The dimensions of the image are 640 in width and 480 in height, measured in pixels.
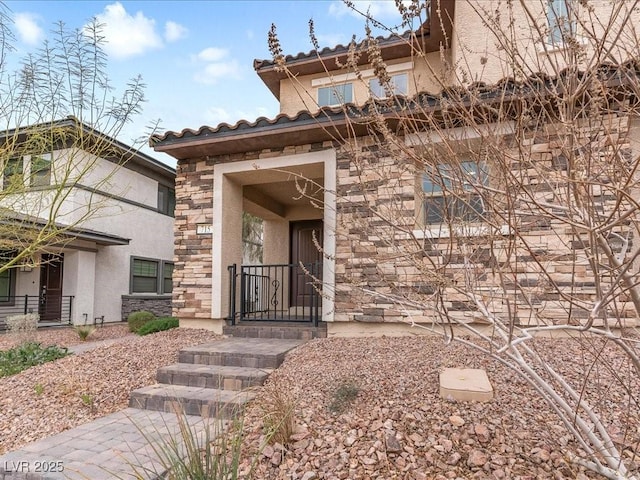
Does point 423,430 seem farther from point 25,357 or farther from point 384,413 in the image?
point 25,357

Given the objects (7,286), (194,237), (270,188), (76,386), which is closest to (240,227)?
(194,237)

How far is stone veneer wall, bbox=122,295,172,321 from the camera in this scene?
525 inches

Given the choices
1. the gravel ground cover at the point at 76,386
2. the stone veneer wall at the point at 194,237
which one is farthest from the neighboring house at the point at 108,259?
the gravel ground cover at the point at 76,386

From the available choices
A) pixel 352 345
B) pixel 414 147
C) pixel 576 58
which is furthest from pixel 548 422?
pixel 352 345

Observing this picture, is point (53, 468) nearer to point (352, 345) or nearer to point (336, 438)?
point (336, 438)

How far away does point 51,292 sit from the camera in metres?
12.4

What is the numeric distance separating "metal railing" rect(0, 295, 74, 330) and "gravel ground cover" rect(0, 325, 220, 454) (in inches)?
275

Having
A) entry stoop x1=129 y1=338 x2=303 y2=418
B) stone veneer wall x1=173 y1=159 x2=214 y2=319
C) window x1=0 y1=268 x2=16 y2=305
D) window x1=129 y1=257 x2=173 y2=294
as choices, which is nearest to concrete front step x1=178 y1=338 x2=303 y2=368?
entry stoop x1=129 y1=338 x2=303 y2=418

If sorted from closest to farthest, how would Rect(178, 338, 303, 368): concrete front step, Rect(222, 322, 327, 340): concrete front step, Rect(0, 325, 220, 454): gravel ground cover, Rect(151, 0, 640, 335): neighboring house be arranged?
Rect(0, 325, 220, 454): gravel ground cover
Rect(178, 338, 303, 368): concrete front step
Rect(151, 0, 640, 335): neighboring house
Rect(222, 322, 327, 340): concrete front step

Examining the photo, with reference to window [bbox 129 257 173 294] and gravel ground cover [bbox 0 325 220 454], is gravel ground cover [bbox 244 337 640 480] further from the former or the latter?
window [bbox 129 257 173 294]

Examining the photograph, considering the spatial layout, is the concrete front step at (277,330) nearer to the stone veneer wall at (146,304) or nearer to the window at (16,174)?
the window at (16,174)

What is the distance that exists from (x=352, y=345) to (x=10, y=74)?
5.80 metres

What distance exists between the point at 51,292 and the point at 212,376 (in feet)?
35.2

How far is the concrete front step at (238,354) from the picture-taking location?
4.80m
